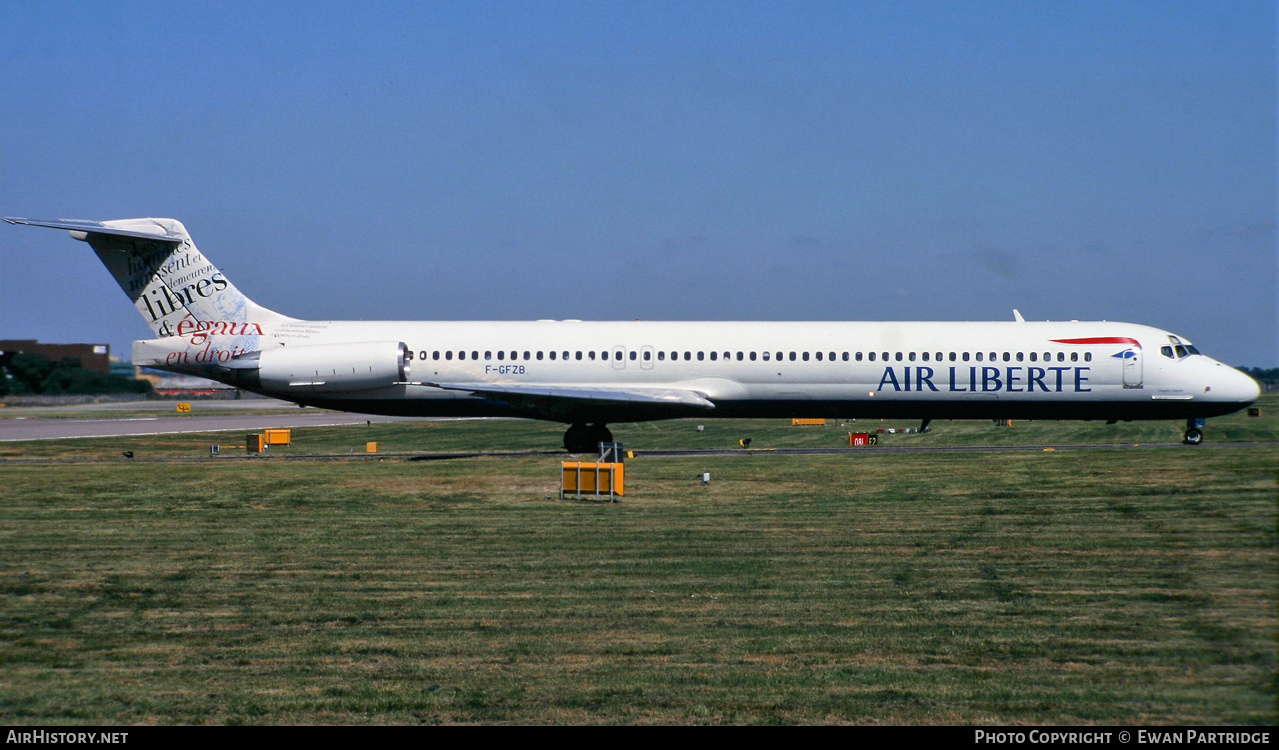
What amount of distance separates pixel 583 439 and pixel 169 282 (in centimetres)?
1246

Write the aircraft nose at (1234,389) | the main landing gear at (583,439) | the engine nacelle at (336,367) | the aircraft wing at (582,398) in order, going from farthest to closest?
1. the main landing gear at (583,439)
2. the aircraft nose at (1234,389)
3. the engine nacelle at (336,367)
4. the aircraft wing at (582,398)

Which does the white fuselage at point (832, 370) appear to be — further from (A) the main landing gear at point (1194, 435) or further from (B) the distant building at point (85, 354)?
(B) the distant building at point (85, 354)

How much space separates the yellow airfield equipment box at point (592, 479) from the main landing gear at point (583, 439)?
10445 millimetres

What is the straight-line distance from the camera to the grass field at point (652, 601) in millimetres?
8328

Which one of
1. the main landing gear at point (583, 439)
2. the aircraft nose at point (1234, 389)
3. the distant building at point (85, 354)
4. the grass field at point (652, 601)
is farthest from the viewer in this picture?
the distant building at point (85, 354)

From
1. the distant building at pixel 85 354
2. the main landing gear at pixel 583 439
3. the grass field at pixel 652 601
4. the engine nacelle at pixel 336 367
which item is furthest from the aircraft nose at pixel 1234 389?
the distant building at pixel 85 354

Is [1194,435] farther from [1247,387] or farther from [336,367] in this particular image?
[336,367]

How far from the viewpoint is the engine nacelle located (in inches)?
1174

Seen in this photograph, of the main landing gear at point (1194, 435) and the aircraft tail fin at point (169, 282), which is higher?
the aircraft tail fin at point (169, 282)

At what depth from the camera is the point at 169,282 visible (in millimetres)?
30891

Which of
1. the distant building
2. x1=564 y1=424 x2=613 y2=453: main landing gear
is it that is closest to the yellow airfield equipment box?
x1=564 y1=424 x2=613 y2=453: main landing gear

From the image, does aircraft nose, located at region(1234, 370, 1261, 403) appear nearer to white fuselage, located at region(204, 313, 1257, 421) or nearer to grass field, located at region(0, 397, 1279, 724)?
white fuselage, located at region(204, 313, 1257, 421)
